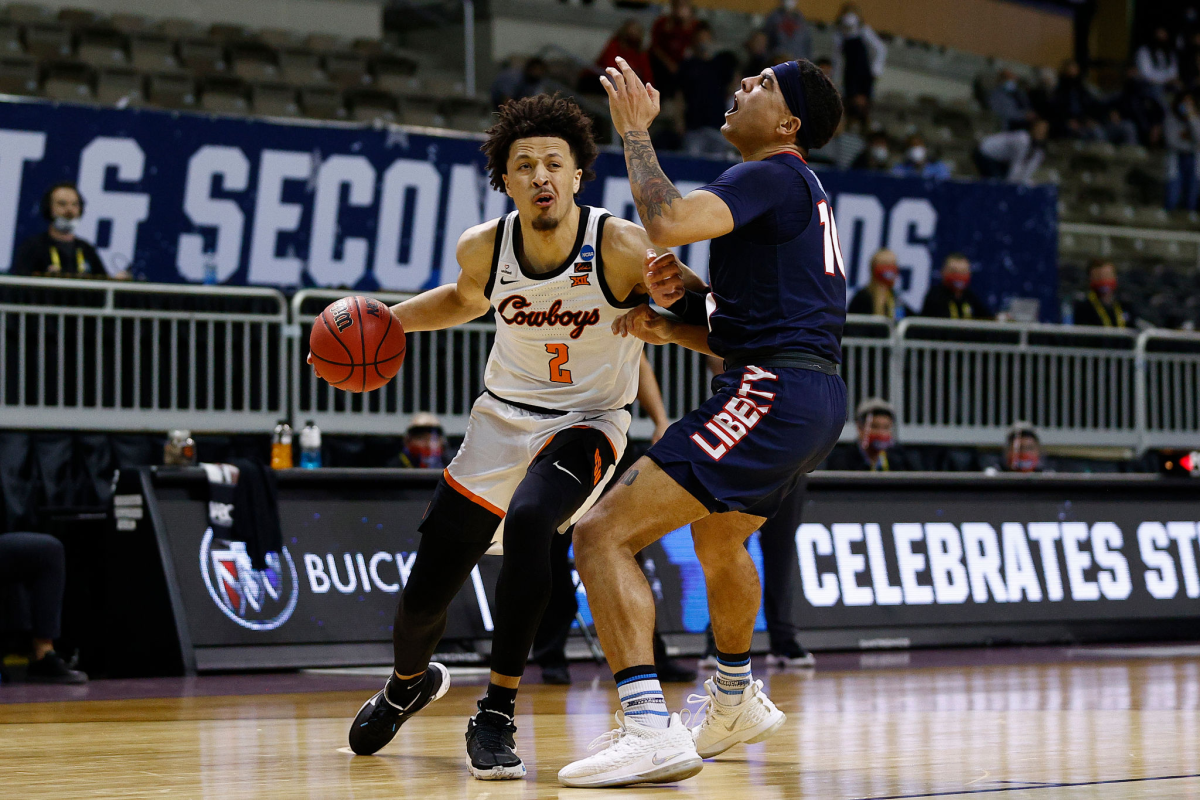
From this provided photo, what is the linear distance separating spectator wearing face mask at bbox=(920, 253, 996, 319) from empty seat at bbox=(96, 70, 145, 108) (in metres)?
7.96

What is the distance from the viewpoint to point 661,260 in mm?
4852

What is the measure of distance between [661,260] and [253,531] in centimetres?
436

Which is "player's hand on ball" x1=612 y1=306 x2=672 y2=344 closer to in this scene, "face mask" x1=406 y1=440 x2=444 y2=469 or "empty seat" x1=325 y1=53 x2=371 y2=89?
"face mask" x1=406 y1=440 x2=444 y2=469

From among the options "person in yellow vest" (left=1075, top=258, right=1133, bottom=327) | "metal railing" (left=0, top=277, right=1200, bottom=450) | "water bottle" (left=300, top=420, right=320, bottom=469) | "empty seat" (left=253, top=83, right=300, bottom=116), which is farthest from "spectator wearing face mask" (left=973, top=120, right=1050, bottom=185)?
"water bottle" (left=300, top=420, right=320, bottom=469)

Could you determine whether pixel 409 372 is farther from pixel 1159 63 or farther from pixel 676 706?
pixel 1159 63

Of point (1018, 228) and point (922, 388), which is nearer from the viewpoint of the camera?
point (922, 388)

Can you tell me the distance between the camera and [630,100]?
182 inches

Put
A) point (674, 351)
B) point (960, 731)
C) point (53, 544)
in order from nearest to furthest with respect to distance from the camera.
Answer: point (960, 731) → point (53, 544) → point (674, 351)

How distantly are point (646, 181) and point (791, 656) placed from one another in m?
5.29

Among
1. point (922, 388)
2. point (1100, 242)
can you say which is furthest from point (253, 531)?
point (1100, 242)

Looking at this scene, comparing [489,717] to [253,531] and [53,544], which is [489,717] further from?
[53,544]

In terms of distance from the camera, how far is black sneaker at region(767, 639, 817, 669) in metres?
9.22

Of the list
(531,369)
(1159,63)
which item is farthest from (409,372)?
(1159,63)

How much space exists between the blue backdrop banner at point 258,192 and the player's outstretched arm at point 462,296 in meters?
6.34
